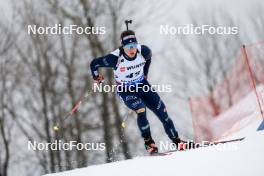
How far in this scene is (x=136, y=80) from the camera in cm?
689

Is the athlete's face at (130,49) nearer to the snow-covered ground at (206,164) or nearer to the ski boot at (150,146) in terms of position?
the ski boot at (150,146)

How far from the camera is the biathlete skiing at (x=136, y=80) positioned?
6.71 m

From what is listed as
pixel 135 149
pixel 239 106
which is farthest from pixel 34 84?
pixel 239 106

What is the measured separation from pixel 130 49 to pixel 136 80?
1.88ft

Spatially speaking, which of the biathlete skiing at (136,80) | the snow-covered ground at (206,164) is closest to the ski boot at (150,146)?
the biathlete skiing at (136,80)

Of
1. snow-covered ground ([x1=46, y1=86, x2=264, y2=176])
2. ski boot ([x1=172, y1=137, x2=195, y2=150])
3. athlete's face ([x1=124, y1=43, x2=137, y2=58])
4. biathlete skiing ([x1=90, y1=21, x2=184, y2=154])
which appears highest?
athlete's face ([x1=124, y1=43, x2=137, y2=58])

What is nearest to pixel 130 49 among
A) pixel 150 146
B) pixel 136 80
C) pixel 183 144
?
pixel 136 80

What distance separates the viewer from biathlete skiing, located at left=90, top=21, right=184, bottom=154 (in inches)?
264

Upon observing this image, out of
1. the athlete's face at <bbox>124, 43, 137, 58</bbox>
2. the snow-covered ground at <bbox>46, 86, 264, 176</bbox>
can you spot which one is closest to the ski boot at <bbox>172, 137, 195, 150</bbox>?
the snow-covered ground at <bbox>46, 86, 264, 176</bbox>

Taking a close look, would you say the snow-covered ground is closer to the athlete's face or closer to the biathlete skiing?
the biathlete skiing

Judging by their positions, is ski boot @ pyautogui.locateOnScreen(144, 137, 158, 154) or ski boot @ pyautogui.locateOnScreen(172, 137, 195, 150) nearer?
ski boot @ pyautogui.locateOnScreen(172, 137, 195, 150)

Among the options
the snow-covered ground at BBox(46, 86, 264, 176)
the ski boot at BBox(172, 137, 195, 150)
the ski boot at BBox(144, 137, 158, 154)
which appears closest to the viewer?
the snow-covered ground at BBox(46, 86, 264, 176)

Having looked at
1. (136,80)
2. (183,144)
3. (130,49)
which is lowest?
(183,144)

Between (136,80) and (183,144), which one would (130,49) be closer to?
(136,80)
